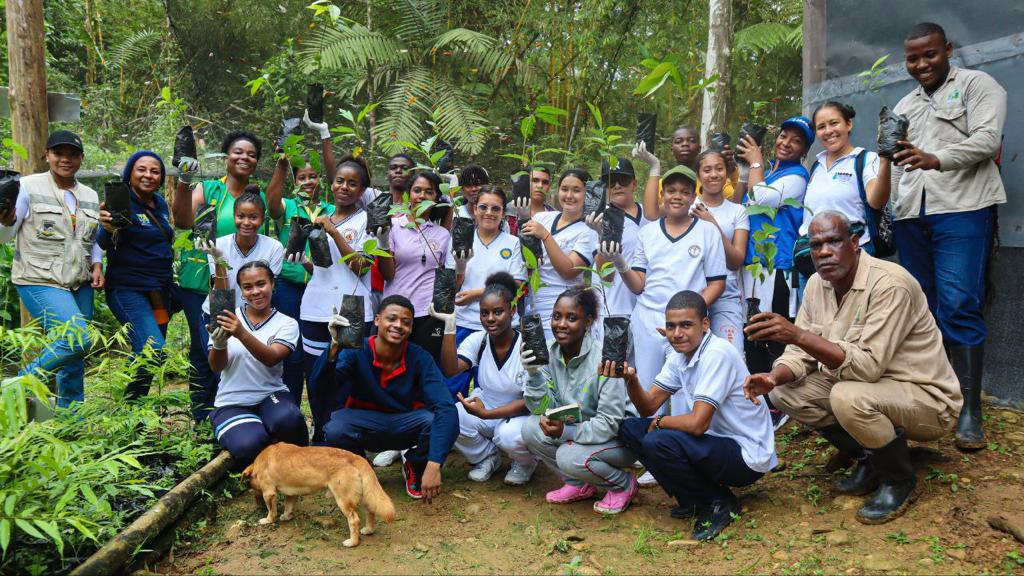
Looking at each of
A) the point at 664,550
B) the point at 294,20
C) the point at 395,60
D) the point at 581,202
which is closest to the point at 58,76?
the point at 294,20

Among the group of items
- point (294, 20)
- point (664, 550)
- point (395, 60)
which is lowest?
point (664, 550)

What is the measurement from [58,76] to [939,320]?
12814mm

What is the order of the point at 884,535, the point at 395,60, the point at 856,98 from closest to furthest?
the point at 884,535
the point at 856,98
the point at 395,60

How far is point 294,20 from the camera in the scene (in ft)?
42.6

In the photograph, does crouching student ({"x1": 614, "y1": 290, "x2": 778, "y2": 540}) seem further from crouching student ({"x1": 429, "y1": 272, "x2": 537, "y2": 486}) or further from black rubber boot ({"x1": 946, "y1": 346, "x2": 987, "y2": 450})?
black rubber boot ({"x1": 946, "y1": 346, "x2": 987, "y2": 450})

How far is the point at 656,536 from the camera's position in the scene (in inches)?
141

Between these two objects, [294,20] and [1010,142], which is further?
[294,20]

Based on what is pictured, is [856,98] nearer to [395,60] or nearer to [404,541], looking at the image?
[404,541]

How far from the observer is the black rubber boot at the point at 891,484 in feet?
11.0

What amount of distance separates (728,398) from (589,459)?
735 mm

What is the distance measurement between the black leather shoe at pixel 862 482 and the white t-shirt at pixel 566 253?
183 centimetres

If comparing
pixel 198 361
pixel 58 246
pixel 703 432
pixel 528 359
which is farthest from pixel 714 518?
pixel 58 246

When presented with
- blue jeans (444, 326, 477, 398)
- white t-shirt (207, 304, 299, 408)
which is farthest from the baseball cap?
white t-shirt (207, 304, 299, 408)

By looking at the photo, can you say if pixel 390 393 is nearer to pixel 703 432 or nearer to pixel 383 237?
pixel 383 237
